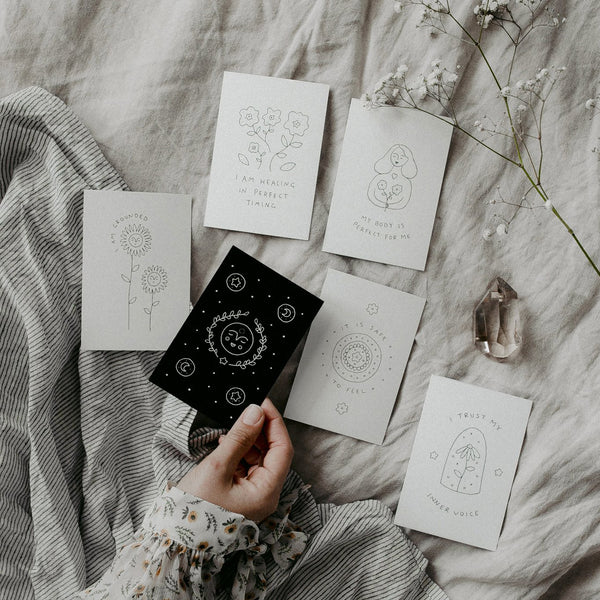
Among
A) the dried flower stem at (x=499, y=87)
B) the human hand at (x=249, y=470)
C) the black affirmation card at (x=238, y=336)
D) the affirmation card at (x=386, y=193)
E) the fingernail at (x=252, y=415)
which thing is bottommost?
the human hand at (x=249, y=470)

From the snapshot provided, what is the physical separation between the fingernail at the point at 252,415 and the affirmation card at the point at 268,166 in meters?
0.27

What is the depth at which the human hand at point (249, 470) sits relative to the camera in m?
0.82

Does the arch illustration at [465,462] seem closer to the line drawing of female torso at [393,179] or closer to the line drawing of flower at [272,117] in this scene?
the line drawing of female torso at [393,179]

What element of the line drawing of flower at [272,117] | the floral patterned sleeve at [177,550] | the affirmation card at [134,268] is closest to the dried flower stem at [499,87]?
the line drawing of flower at [272,117]

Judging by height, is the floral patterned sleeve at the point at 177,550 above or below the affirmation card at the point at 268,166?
below

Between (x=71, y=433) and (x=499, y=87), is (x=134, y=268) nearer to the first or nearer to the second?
(x=71, y=433)

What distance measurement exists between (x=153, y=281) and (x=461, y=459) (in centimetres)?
56

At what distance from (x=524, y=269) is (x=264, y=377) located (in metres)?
0.44

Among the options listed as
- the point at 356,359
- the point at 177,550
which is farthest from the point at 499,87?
the point at 177,550

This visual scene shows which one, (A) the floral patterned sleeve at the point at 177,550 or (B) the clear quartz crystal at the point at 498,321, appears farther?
(B) the clear quartz crystal at the point at 498,321

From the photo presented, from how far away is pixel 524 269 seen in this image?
938mm

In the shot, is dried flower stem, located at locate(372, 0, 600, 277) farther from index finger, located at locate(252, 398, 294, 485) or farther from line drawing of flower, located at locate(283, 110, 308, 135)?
index finger, located at locate(252, 398, 294, 485)

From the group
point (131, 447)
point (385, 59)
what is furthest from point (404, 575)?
point (385, 59)

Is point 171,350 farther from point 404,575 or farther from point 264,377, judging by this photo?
point 404,575
